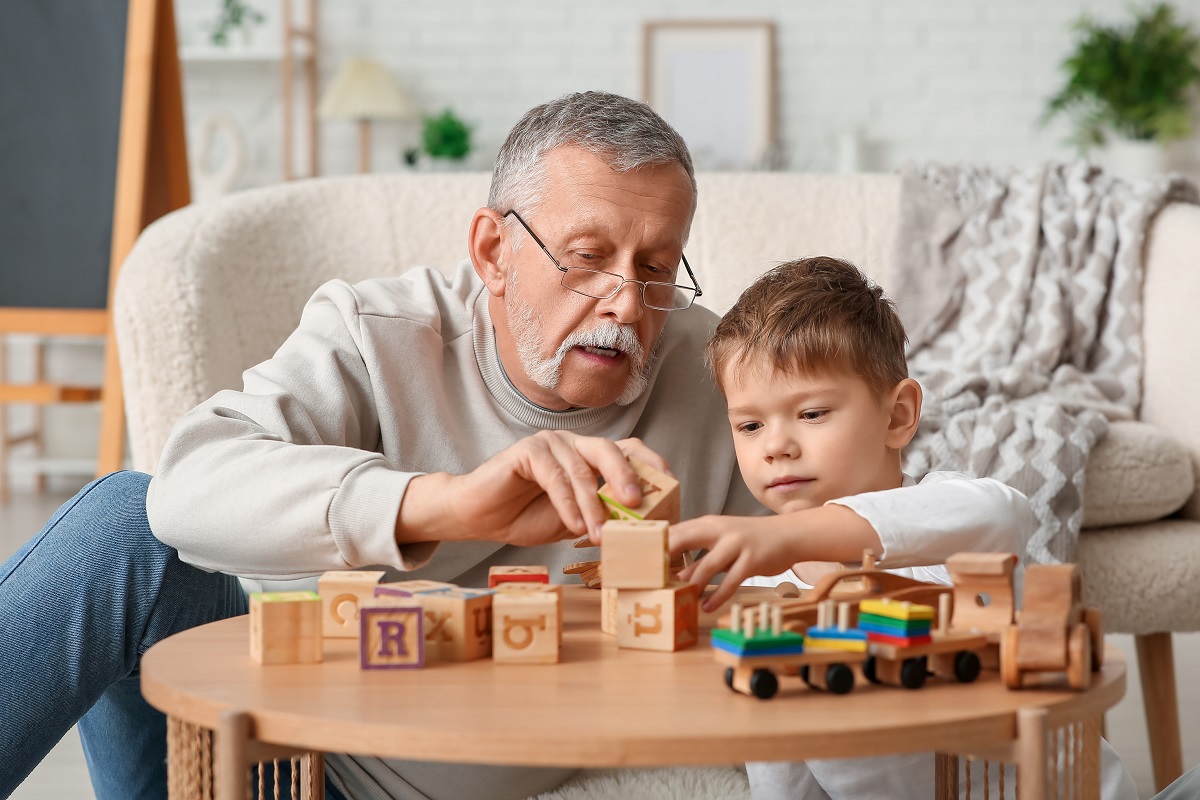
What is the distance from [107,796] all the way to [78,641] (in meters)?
0.28

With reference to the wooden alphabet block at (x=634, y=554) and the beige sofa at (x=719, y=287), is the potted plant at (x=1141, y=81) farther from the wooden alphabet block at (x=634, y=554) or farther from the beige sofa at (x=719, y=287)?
the wooden alphabet block at (x=634, y=554)

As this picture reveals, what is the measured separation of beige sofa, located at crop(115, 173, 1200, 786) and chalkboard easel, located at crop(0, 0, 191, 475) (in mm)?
520

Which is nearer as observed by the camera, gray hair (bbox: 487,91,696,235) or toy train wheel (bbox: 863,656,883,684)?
toy train wheel (bbox: 863,656,883,684)

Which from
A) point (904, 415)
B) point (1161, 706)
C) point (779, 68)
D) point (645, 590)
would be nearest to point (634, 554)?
point (645, 590)

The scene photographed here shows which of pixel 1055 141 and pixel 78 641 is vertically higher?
pixel 1055 141

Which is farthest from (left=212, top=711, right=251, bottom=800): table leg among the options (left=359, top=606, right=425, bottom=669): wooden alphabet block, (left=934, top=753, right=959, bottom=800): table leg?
(left=934, top=753, right=959, bottom=800): table leg

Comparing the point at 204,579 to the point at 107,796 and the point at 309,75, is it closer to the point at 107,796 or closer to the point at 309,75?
the point at 107,796

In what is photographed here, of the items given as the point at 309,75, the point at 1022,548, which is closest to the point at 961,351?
the point at 1022,548

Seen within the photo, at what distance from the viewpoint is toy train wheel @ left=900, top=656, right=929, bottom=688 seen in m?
0.78

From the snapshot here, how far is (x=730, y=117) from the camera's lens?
519cm

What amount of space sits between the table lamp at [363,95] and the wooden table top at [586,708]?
4.39m

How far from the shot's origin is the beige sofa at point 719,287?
6.16 ft

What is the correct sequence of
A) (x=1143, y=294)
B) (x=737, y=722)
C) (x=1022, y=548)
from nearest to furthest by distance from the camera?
(x=737, y=722)
(x=1022, y=548)
(x=1143, y=294)

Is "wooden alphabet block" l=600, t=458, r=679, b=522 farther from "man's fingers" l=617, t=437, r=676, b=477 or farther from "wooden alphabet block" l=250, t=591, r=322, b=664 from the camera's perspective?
"wooden alphabet block" l=250, t=591, r=322, b=664
